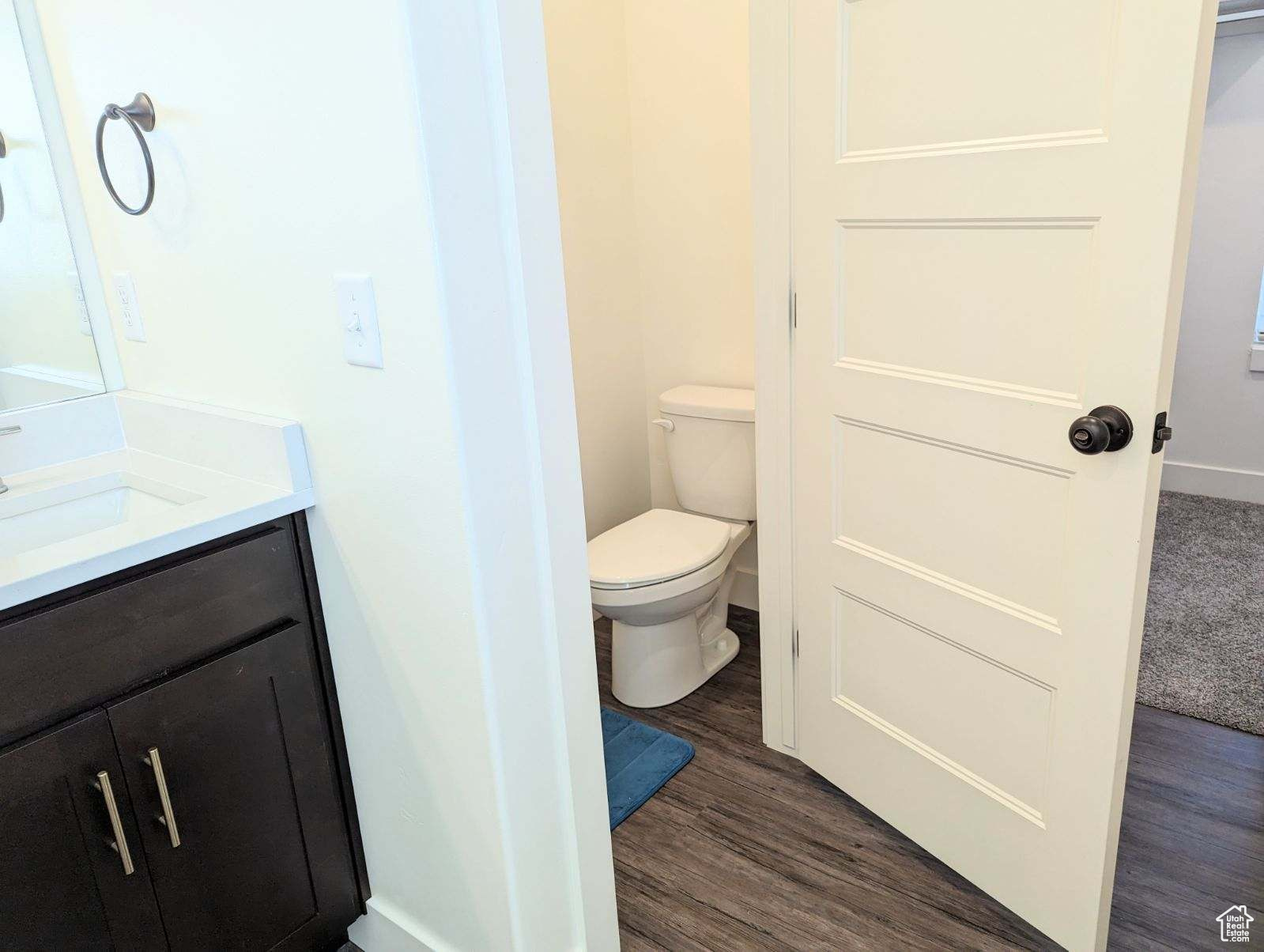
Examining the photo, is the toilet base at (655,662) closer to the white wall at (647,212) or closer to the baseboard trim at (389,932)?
the white wall at (647,212)

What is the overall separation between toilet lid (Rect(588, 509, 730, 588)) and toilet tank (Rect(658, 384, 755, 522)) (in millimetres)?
78

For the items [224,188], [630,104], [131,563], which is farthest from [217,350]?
[630,104]

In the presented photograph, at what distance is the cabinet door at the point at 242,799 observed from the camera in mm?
1333

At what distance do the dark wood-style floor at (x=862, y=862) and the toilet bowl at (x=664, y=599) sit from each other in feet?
0.84

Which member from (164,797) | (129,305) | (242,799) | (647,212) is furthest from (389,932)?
(647,212)

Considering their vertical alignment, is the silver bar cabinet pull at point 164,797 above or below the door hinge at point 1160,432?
below

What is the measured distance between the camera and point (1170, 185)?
121cm

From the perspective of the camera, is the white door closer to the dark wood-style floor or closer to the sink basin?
the dark wood-style floor

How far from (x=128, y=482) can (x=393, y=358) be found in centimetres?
79

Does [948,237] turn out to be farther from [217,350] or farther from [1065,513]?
[217,350]

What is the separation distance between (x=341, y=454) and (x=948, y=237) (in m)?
1.05

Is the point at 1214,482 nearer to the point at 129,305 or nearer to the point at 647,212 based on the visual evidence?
the point at 647,212

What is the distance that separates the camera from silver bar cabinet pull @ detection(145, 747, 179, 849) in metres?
1.32

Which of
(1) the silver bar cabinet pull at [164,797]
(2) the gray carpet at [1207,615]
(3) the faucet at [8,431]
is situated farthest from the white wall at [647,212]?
(1) the silver bar cabinet pull at [164,797]
